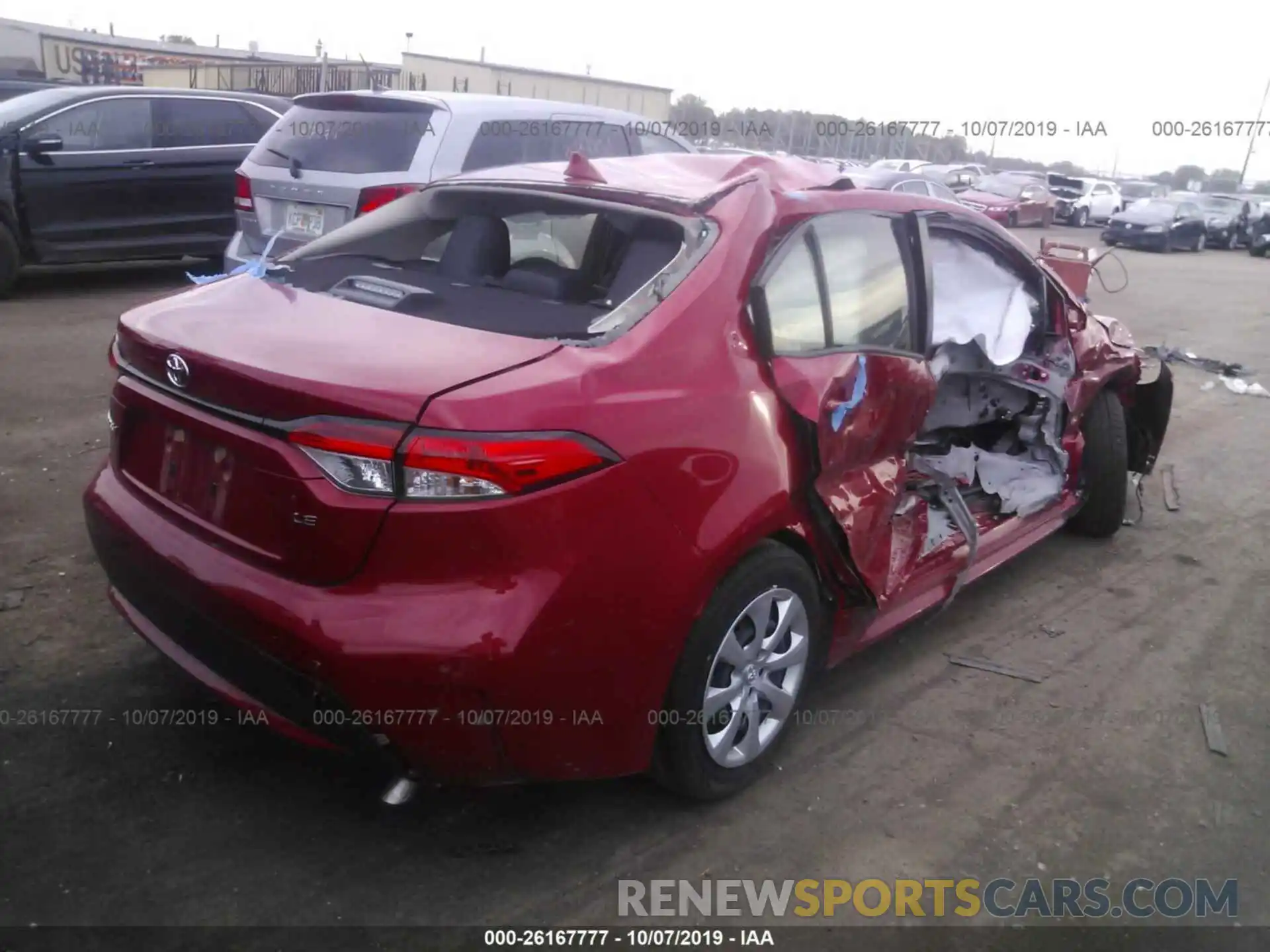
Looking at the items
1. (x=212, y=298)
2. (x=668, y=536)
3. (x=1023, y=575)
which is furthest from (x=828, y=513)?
(x=1023, y=575)

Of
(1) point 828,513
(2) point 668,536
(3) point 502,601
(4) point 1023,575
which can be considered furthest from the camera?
(4) point 1023,575

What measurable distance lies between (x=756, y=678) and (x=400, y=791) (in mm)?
1026

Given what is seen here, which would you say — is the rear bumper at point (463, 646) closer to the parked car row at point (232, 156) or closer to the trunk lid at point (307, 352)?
the trunk lid at point (307, 352)

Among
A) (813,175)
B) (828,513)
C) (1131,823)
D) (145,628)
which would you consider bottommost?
(1131,823)

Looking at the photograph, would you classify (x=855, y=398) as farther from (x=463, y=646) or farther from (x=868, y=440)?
(x=463, y=646)

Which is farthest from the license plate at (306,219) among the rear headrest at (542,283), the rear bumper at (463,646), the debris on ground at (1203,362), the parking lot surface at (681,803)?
the debris on ground at (1203,362)

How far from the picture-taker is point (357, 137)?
6641mm

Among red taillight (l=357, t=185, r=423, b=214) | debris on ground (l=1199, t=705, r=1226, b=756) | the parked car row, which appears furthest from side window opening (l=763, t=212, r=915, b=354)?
red taillight (l=357, t=185, r=423, b=214)

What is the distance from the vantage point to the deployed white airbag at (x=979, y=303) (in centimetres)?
416

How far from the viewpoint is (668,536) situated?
2543 millimetres

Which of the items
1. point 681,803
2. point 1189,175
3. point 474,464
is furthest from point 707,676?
point 1189,175

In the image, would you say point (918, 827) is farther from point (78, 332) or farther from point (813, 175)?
point (78, 332)

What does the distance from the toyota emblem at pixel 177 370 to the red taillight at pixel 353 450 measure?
449 mm

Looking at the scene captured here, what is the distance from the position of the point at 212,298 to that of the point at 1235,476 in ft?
20.0
